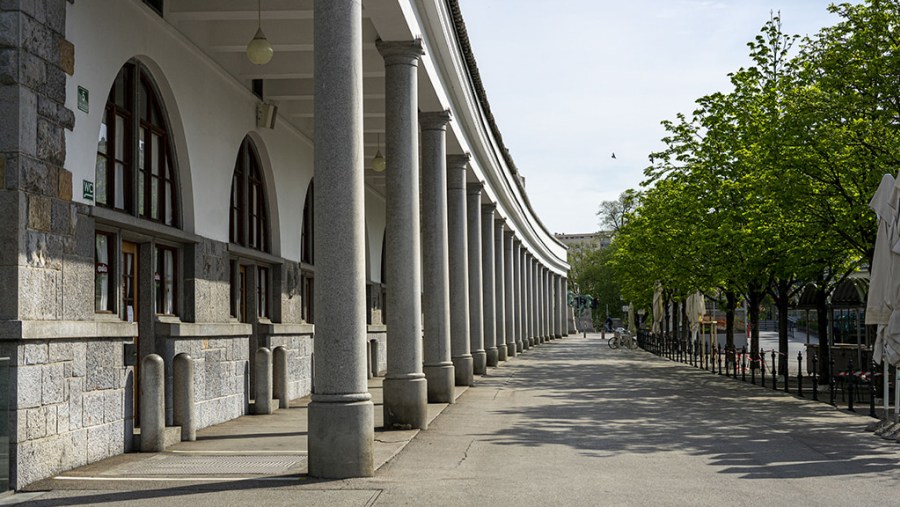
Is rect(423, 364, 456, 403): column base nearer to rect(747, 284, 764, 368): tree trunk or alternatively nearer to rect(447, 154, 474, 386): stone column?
rect(447, 154, 474, 386): stone column

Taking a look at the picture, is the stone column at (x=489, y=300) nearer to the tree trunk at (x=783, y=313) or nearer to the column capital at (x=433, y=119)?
the tree trunk at (x=783, y=313)

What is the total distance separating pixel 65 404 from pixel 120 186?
333cm

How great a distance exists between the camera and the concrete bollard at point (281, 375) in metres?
18.2

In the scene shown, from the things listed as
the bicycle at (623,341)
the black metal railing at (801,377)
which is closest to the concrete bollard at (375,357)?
the black metal railing at (801,377)

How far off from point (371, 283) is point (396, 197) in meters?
14.7

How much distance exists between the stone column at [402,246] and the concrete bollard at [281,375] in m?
3.75

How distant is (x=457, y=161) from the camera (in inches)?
939

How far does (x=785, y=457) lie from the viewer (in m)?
12.0

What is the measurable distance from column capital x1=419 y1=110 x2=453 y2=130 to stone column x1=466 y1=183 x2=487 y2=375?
339 inches

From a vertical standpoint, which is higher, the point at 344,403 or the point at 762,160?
the point at 762,160

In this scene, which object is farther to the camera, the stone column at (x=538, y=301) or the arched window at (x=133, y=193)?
the stone column at (x=538, y=301)

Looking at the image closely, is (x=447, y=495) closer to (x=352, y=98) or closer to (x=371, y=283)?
(x=352, y=98)

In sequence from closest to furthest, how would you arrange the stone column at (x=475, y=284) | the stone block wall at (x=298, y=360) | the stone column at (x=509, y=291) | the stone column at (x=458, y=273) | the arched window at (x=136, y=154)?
the arched window at (x=136, y=154)
the stone block wall at (x=298, y=360)
the stone column at (x=458, y=273)
the stone column at (x=475, y=284)
the stone column at (x=509, y=291)

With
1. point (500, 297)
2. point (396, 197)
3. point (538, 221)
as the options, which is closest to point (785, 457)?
point (396, 197)
